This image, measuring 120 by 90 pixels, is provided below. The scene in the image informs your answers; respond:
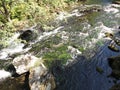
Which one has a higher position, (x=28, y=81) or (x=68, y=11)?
(x=28, y=81)

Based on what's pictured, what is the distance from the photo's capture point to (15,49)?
19734 mm

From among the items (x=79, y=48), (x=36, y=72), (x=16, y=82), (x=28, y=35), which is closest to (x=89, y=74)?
(x=36, y=72)

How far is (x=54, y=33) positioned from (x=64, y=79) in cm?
752

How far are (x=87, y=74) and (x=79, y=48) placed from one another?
347 cm

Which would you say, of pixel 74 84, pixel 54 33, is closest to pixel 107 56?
pixel 74 84

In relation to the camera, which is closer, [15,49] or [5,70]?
[5,70]

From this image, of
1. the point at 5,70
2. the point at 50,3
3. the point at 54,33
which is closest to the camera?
the point at 5,70

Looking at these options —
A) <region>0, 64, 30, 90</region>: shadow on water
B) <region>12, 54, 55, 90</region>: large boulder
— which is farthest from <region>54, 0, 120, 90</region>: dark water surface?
<region>0, 64, 30, 90</region>: shadow on water

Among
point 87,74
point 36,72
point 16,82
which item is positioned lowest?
point 87,74

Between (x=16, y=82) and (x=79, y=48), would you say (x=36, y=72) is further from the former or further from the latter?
(x=79, y=48)

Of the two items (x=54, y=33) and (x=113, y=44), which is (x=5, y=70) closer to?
(x=54, y=33)

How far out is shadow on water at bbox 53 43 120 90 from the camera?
46.8ft

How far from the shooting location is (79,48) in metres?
18.6

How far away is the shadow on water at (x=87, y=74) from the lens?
14273mm
